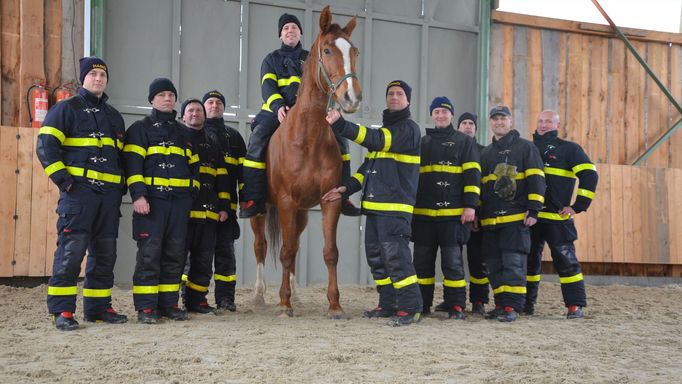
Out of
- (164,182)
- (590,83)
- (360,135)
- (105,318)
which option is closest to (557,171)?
(360,135)

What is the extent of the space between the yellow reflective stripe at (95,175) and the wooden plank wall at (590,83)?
637 cm

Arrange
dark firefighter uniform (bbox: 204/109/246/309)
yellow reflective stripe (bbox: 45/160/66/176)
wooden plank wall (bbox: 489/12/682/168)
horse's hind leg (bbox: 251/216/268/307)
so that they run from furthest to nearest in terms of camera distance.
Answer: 1. wooden plank wall (bbox: 489/12/682/168)
2. horse's hind leg (bbox: 251/216/268/307)
3. dark firefighter uniform (bbox: 204/109/246/309)
4. yellow reflective stripe (bbox: 45/160/66/176)

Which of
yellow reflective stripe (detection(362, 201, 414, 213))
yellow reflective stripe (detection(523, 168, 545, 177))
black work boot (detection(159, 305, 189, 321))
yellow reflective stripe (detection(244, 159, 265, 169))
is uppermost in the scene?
yellow reflective stripe (detection(244, 159, 265, 169))

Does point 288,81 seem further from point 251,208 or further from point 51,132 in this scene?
point 51,132

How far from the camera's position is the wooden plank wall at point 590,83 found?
32.0ft

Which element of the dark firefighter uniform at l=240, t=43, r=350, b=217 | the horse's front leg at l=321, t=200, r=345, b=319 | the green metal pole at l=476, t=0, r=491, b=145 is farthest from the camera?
the green metal pole at l=476, t=0, r=491, b=145

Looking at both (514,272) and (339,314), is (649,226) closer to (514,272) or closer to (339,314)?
(514,272)

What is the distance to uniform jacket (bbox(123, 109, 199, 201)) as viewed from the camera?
16.1 feet

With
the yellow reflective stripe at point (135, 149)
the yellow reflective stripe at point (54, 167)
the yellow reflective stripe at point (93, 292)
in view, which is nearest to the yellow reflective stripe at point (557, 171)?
the yellow reflective stripe at point (135, 149)

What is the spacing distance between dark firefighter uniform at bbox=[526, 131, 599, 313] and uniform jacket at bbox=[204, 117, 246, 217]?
2744mm

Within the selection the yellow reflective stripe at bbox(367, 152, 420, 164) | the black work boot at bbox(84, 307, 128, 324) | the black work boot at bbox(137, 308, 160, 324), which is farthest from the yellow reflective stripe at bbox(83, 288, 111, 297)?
the yellow reflective stripe at bbox(367, 152, 420, 164)

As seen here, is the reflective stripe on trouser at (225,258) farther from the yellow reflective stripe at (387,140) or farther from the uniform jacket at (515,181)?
the uniform jacket at (515,181)

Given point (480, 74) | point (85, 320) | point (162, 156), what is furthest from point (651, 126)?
point (85, 320)

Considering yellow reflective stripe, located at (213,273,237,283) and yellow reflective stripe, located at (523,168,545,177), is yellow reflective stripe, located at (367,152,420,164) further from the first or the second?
yellow reflective stripe, located at (213,273,237,283)
